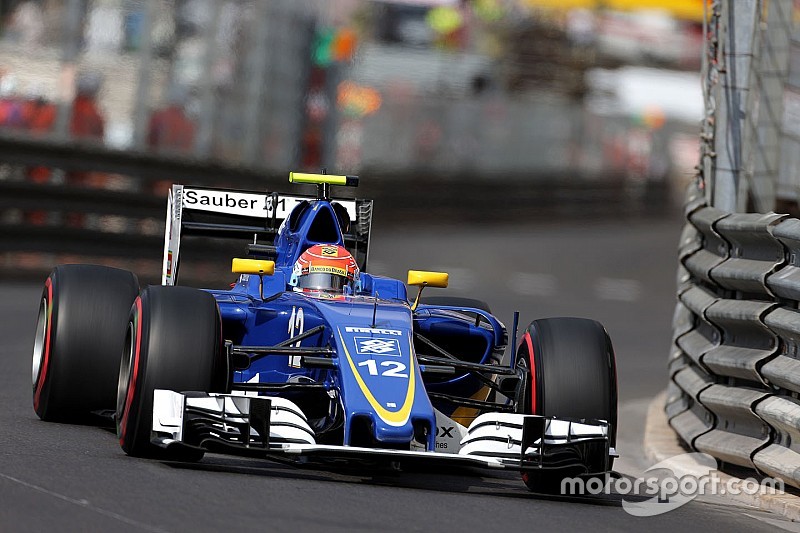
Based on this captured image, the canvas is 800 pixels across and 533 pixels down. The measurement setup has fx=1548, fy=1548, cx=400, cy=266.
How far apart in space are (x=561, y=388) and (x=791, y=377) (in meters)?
1.12

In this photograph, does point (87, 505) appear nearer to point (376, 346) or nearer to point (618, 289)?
point (376, 346)

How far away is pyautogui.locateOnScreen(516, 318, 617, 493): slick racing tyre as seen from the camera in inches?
284

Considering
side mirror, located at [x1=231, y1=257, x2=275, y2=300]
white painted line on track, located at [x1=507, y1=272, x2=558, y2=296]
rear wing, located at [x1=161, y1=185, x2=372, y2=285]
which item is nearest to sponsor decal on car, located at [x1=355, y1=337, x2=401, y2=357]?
side mirror, located at [x1=231, y1=257, x2=275, y2=300]

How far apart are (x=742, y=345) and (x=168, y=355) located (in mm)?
3324

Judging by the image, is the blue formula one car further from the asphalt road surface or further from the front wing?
the asphalt road surface

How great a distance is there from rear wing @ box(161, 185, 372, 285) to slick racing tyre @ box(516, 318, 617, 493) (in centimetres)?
222

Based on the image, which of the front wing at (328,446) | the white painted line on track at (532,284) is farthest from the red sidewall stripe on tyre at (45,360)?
the white painted line on track at (532,284)

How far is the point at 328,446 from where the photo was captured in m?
6.39

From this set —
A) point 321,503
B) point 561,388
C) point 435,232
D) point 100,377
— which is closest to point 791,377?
point 561,388

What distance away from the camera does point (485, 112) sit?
2983cm

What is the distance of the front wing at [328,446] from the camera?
6496mm

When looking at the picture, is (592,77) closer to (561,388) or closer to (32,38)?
(32,38)

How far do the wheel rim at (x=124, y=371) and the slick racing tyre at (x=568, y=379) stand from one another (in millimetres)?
1876

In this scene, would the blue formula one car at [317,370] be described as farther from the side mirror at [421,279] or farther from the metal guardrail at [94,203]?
the metal guardrail at [94,203]
